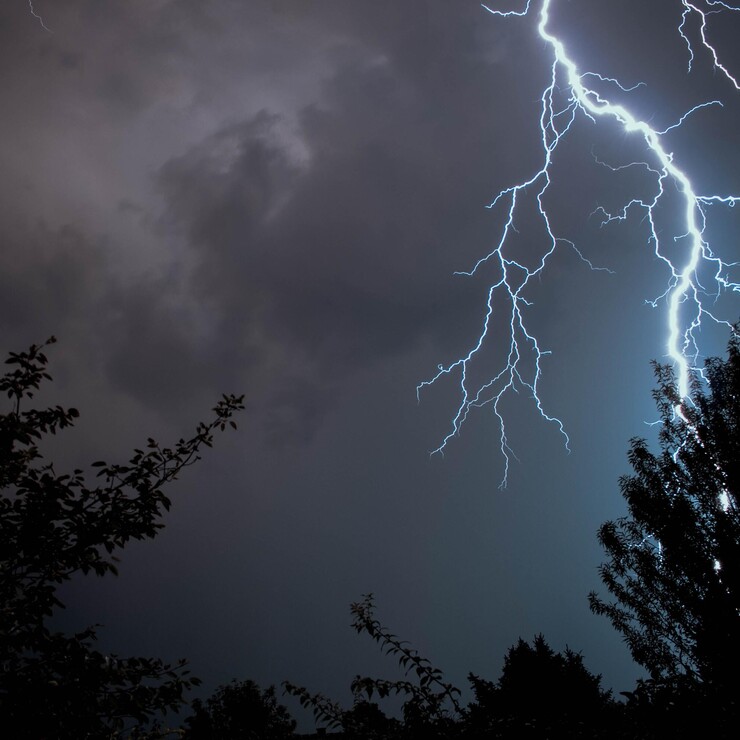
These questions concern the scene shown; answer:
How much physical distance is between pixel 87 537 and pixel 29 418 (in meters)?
0.90

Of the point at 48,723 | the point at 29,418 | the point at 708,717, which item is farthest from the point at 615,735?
the point at 29,418

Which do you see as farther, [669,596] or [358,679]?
[669,596]

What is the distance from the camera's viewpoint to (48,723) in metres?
1.91

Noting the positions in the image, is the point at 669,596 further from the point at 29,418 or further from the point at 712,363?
the point at 29,418

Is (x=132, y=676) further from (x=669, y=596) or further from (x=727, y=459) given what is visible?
(x=669, y=596)


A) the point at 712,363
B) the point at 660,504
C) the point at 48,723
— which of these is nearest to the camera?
the point at 48,723

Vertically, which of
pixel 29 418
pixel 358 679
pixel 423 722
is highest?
pixel 29 418

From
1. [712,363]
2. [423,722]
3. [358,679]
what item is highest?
[712,363]

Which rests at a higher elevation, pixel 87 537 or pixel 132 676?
pixel 87 537

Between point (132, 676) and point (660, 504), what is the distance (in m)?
9.54

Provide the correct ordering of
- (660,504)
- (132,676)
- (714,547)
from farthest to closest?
(660,504), (714,547), (132,676)

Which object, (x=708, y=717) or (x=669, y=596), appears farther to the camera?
(x=669, y=596)

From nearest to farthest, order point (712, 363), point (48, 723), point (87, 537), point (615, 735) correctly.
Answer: point (48, 723)
point (87, 537)
point (615, 735)
point (712, 363)

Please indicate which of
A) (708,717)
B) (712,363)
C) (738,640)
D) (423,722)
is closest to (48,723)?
(423,722)
